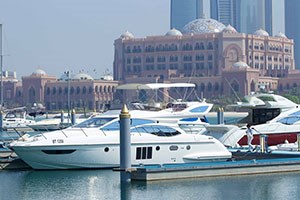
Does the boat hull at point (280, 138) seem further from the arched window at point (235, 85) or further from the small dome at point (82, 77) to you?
the small dome at point (82, 77)

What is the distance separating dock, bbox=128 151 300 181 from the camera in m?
33.6

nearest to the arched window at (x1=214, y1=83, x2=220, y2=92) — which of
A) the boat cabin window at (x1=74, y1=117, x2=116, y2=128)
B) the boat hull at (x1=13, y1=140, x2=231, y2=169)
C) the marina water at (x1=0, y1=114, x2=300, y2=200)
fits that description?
the boat cabin window at (x1=74, y1=117, x2=116, y2=128)

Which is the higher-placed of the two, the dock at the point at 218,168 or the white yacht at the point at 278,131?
the white yacht at the point at 278,131

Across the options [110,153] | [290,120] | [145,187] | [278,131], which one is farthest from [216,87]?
[145,187]

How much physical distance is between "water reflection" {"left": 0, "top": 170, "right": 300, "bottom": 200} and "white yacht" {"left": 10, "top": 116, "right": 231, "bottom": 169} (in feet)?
3.57

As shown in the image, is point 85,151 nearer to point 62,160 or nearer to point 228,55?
point 62,160

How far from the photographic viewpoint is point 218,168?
35.3 m

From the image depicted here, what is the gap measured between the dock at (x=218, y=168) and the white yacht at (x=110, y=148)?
1.98 metres

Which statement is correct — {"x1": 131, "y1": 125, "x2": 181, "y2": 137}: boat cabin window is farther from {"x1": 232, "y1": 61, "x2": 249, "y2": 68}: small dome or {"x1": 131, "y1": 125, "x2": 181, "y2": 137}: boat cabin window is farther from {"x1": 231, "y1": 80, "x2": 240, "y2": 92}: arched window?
{"x1": 232, "y1": 61, "x2": 249, "y2": 68}: small dome

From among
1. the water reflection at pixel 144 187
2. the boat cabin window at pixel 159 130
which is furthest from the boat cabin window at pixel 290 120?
the water reflection at pixel 144 187

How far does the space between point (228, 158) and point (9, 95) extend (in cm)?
16098

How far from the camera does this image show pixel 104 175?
3772cm

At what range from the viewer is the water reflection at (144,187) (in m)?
32.0

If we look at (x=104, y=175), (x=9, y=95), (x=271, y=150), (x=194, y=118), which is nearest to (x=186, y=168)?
(x=104, y=175)
